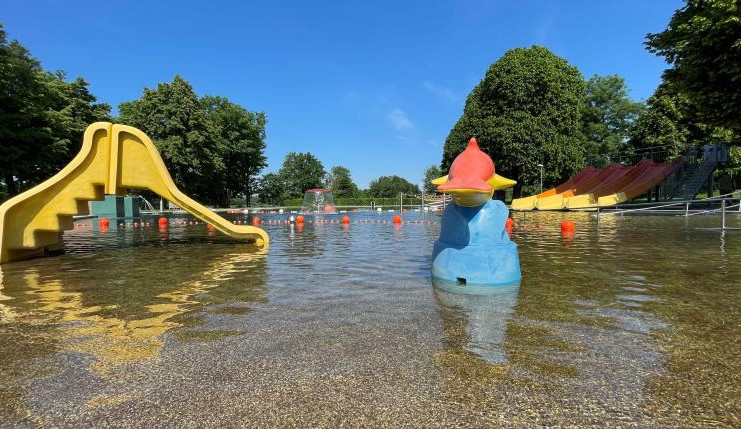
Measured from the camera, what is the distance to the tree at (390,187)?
11169 cm

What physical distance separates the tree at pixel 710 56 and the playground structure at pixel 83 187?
1717 centimetres

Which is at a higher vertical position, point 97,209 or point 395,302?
point 97,209

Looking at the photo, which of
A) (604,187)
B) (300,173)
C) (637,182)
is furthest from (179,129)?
(300,173)

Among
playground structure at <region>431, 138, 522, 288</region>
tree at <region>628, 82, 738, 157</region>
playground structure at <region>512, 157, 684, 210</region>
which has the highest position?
tree at <region>628, 82, 738, 157</region>

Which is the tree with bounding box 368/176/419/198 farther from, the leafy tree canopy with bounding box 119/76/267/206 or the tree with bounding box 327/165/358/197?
the leafy tree canopy with bounding box 119/76/267/206

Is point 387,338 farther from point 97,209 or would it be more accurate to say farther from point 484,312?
point 97,209

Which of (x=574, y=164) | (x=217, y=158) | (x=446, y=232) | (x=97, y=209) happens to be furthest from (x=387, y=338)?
(x=217, y=158)

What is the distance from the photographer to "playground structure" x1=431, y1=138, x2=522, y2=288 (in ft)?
24.0

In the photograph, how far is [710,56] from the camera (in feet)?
48.4

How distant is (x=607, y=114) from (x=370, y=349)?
64.9 metres

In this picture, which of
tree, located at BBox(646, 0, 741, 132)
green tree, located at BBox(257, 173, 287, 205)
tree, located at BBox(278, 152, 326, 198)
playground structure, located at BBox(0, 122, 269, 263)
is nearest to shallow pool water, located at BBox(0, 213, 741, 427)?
playground structure, located at BBox(0, 122, 269, 263)

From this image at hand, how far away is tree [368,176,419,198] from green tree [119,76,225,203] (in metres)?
61.7

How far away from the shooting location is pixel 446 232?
7.92 m

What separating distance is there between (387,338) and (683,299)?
465 cm
